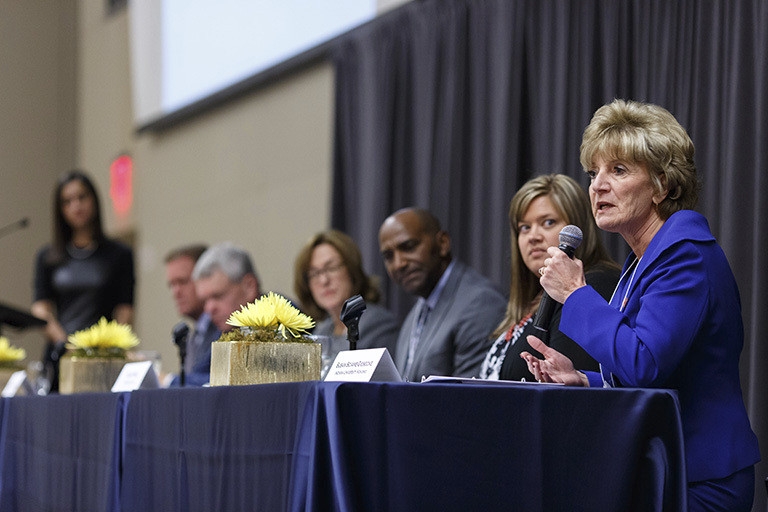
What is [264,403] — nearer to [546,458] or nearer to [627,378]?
[546,458]

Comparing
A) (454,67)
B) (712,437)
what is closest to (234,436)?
(712,437)

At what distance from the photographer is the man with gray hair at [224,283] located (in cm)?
405

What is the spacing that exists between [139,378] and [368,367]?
1038mm

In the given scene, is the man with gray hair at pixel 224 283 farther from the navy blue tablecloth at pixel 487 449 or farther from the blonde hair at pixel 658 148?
the navy blue tablecloth at pixel 487 449

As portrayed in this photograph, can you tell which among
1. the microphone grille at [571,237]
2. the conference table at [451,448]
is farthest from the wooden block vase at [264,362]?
the microphone grille at [571,237]

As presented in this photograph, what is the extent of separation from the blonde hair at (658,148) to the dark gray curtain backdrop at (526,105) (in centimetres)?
136

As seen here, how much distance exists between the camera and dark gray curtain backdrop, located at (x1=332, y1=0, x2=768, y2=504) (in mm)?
3365

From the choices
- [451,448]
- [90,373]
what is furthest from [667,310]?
[90,373]

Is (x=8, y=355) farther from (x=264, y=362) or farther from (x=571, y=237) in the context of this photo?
(x=571, y=237)

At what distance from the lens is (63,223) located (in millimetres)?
4895

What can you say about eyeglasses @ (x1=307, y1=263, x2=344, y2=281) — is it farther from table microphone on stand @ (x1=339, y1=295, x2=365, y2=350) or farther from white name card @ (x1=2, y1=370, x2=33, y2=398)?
table microphone on stand @ (x1=339, y1=295, x2=365, y2=350)

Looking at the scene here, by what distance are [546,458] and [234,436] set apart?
0.54 m

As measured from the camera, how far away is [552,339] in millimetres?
2453

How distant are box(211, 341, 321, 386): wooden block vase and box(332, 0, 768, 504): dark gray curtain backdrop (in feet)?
5.48
